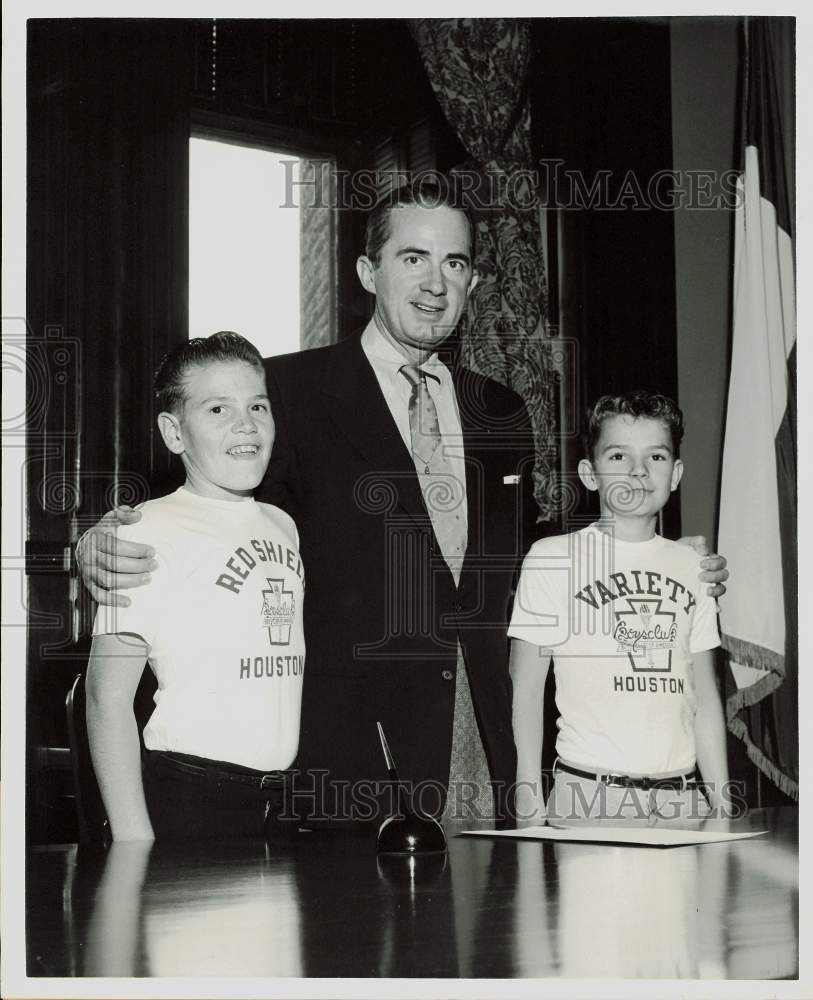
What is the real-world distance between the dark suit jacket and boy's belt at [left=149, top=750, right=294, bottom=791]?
0.28 meters

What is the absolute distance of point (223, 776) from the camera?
190 cm

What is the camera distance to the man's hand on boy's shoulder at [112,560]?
210 cm

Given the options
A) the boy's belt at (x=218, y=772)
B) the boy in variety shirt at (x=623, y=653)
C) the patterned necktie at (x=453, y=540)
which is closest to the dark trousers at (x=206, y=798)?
the boy's belt at (x=218, y=772)

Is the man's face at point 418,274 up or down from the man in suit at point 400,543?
up

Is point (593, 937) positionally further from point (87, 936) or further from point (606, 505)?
point (606, 505)

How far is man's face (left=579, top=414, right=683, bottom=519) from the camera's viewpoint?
2342 mm

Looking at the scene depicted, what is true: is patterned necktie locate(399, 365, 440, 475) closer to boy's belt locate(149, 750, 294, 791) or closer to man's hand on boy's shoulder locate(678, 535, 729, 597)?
man's hand on boy's shoulder locate(678, 535, 729, 597)

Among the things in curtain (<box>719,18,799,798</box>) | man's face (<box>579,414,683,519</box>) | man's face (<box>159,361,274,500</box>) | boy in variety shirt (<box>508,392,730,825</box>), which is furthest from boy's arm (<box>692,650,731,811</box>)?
man's face (<box>159,361,274,500</box>)

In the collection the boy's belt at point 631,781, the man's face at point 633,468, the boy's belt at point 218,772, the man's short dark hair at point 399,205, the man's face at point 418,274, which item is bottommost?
the boy's belt at point 631,781

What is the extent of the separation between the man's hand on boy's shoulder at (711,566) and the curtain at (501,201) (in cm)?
41

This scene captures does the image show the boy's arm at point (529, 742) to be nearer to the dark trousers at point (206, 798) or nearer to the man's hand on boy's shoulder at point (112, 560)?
the dark trousers at point (206, 798)

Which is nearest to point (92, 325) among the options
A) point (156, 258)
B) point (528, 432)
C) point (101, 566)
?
point (156, 258)

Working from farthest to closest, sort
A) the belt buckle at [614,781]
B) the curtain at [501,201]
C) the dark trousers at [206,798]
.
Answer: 1. the curtain at [501,201]
2. the belt buckle at [614,781]
3. the dark trousers at [206,798]

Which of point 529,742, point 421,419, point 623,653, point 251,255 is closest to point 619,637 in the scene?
point 623,653
